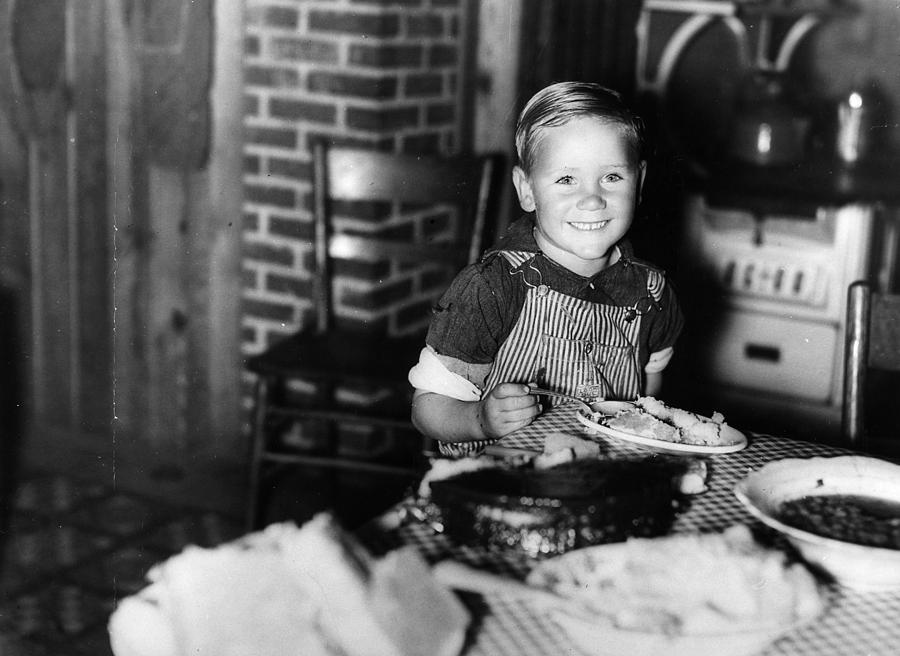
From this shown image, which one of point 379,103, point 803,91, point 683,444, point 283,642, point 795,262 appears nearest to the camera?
point 283,642

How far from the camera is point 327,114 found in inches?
100

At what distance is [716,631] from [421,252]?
1.65 metres

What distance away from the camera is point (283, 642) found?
0.73 meters

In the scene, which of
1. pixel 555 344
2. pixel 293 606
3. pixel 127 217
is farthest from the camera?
pixel 127 217

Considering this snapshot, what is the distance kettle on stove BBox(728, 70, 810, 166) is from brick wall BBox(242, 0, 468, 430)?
925 millimetres

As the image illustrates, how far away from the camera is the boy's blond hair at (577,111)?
4.63ft

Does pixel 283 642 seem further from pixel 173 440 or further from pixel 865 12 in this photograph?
pixel 865 12

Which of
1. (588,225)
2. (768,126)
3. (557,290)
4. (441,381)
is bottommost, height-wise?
(441,381)

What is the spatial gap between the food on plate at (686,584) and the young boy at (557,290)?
50 centimetres

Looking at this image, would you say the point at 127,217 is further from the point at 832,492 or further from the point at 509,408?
the point at 832,492

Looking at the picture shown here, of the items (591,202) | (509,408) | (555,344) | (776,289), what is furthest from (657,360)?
(776,289)

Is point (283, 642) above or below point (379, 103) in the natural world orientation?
below

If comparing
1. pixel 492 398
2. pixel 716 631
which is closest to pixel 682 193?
pixel 492 398

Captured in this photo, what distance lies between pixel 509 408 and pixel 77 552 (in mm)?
1633
